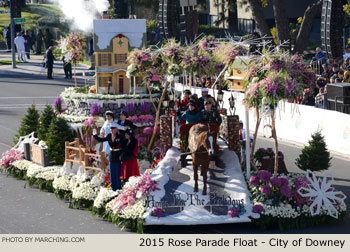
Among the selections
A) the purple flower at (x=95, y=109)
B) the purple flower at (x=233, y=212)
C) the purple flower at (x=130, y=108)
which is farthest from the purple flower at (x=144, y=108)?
the purple flower at (x=233, y=212)

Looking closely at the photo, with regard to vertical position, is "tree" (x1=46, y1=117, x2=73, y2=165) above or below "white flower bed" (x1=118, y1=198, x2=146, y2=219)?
above

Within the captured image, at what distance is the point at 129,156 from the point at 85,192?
1404mm

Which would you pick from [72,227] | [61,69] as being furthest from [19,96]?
[72,227]

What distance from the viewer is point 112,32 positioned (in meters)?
25.5

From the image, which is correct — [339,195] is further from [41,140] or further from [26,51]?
[26,51]

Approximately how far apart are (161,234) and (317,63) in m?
19.8

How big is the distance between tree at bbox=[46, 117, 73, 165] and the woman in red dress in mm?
3976

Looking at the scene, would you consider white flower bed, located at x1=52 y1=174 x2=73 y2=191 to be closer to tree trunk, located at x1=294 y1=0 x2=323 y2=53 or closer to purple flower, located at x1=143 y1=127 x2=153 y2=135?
purple flower, located at x1=143 y1=127 x2=153 y2=135

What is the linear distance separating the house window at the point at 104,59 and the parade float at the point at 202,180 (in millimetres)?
2207

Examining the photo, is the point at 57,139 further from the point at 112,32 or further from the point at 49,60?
the point at 49,60

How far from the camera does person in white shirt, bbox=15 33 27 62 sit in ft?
173

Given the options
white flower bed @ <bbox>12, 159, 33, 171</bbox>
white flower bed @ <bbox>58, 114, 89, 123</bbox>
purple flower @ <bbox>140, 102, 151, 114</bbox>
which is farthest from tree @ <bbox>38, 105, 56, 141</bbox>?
purple flower @ <bbox>140, 102, 151, 114</bbox>

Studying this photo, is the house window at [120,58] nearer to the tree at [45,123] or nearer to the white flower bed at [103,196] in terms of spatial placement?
the tree at [45,123]

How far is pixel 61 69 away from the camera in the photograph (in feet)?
170
